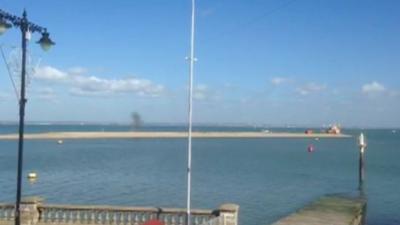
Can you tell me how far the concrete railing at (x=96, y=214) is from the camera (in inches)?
825

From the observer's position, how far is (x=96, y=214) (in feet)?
70.9

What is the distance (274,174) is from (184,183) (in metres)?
18.0

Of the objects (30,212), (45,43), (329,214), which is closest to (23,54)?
(45,43)

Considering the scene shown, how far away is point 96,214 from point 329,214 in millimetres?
16152

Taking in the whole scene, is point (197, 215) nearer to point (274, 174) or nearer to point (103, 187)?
point (103, 187)

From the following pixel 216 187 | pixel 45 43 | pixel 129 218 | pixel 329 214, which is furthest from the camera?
pixel 216 187

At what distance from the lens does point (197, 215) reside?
68.8ft

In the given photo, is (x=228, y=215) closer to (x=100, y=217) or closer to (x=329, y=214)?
(x=100, y=217)

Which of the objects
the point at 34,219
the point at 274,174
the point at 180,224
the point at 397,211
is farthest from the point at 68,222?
the point at 274,174

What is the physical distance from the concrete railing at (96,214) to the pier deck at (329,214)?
8.16 m

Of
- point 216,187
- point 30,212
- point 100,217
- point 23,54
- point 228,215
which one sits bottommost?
point 216,187

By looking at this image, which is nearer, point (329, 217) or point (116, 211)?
point (116, 211)

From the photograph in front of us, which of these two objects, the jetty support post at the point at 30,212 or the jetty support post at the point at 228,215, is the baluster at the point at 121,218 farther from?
the jetty support post at the point at 228,215

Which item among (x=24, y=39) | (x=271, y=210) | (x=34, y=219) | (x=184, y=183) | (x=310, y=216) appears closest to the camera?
(x=24, y=39)
